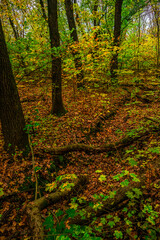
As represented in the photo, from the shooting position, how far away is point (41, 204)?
348cm

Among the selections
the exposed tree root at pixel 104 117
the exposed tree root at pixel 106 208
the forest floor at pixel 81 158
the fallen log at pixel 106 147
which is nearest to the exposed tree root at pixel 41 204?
the forest floor at pixel 81 158

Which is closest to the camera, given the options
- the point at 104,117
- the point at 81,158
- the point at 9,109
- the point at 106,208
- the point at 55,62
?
the point at 106,208

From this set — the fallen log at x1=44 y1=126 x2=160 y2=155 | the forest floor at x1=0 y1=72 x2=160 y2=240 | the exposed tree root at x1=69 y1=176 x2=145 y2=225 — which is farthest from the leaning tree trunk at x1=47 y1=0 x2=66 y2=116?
the exposed tree root at x1=69 y1=176 x2=145 y2=225

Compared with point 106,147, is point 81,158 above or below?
below

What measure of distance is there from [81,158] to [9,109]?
3.42m

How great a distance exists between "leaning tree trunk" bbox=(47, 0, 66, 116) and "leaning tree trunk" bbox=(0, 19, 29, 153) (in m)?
2.51

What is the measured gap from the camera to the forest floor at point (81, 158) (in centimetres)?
350

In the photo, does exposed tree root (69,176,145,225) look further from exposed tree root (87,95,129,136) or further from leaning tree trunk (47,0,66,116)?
leaning tree trunk (47,0,66,116)

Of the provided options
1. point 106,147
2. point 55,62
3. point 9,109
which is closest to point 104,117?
point 106,147

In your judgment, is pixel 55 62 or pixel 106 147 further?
pixel 55 62

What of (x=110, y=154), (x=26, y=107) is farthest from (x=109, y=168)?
(x=26, y=107)

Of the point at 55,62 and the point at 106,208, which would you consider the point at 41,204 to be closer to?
the point at 106,208

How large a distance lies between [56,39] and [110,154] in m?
6.53

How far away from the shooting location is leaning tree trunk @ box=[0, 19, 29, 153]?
4469 millimetres
